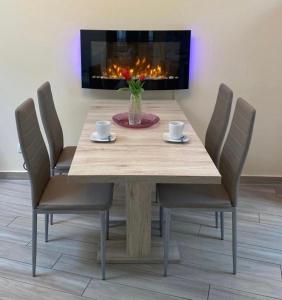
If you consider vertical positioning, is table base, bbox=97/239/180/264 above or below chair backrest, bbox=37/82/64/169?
below

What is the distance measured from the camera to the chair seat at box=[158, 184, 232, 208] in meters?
2.25

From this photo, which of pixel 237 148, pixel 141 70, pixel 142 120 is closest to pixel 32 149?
pixel 142 120

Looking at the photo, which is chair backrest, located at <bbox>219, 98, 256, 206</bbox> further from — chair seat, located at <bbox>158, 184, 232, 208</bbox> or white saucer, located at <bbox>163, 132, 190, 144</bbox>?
white saucer, located at <bbox>163, 132, 190, 144</bbox>

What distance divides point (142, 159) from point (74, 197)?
495 millimetres

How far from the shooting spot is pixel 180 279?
2320 millimetres

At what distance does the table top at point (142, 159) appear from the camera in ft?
6.14

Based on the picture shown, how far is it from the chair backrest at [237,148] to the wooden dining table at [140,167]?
7.9 inches

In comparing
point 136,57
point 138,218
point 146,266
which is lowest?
point 146,266

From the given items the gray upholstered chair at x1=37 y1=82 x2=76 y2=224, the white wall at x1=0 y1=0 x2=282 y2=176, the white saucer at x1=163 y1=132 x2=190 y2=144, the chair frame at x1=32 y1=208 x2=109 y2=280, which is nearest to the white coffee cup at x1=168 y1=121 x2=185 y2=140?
the white saucer at x1=163 y1=132 x2=190 y2=144

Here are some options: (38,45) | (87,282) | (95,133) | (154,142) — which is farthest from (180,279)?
(38,45)

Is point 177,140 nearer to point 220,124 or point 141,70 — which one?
point 220,124

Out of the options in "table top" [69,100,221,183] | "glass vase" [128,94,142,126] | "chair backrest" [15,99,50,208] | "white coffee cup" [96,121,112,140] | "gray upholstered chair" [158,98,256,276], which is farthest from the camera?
"glass vase" [128,94,142,126]

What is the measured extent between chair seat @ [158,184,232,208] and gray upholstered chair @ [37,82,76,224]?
793mm

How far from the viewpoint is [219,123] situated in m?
2.72
